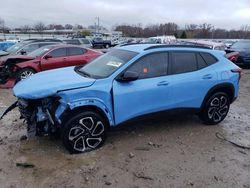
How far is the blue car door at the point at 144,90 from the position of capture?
4.53 m

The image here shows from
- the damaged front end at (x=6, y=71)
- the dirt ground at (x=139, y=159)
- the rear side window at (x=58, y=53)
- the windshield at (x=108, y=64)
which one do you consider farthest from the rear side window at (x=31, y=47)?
the windshield at (x=108, y=64)

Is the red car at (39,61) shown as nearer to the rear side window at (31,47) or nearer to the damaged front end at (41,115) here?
the rear side window at (31,47)

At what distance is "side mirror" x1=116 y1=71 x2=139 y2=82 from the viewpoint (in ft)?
14.6

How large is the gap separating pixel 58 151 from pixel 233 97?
3790mm

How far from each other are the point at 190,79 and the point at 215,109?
1.03 metres

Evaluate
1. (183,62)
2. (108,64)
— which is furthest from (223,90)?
(108,64)

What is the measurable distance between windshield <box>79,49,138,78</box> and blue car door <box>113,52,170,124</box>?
24cm

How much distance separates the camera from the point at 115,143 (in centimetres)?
488

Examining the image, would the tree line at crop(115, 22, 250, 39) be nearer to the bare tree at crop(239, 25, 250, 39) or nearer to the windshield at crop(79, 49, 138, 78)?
the bare tree at crop(239, 25, 250, 39)

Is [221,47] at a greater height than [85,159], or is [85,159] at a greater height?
[221,47]

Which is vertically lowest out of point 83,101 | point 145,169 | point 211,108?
point 145,169

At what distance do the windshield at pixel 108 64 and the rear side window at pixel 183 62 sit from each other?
2.63 feet

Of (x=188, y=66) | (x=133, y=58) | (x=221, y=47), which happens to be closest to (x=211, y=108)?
(x=188, y=66)

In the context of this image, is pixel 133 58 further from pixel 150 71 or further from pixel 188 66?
pixel 188 66
